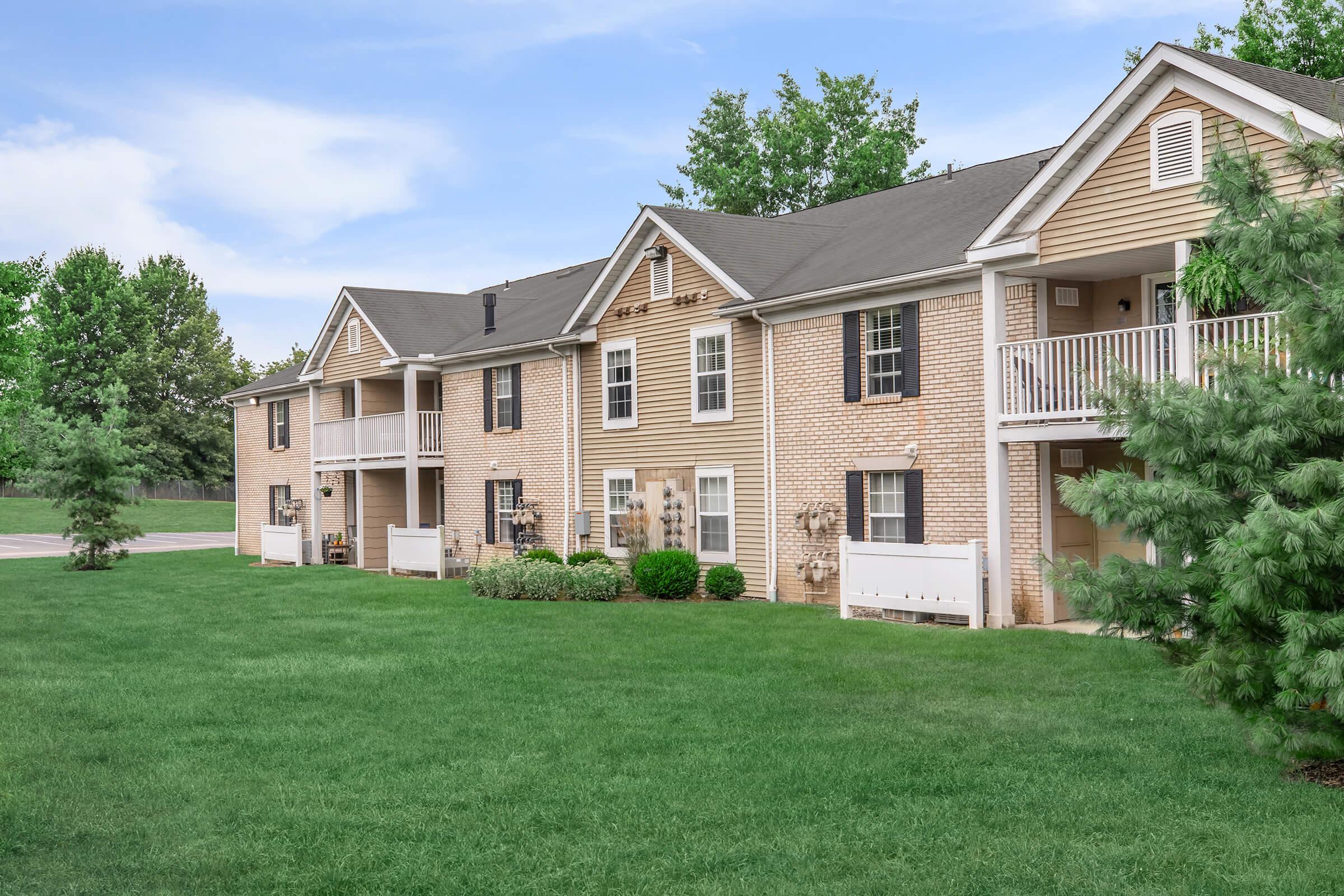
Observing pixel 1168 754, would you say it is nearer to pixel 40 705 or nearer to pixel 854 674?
pixel 854 674

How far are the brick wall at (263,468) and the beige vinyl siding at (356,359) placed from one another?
2849 mm

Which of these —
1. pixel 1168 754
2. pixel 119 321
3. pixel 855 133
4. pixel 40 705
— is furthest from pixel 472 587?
pixel 119 321

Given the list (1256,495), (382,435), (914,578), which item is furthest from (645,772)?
(382,435)

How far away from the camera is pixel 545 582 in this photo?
22.8 metres

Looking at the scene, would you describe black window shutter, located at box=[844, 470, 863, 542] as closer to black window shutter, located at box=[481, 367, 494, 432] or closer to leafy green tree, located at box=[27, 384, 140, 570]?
black window shutter, located at box=[481, 367, 494, 432]

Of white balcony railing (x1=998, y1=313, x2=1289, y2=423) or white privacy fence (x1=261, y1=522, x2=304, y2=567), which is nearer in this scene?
white balcony railing (x1=998, y1=313, x2=1289, y2=423)

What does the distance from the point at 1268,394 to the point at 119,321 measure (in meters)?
73.5

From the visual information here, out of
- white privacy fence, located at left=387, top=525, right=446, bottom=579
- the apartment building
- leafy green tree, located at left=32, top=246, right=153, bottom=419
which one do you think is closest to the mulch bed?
the apartment building

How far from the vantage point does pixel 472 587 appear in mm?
24234

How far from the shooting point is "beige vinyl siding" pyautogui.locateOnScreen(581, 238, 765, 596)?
22.4 meters

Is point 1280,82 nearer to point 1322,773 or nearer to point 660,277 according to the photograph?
point 1322,773

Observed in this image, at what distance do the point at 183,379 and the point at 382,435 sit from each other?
47572 mm

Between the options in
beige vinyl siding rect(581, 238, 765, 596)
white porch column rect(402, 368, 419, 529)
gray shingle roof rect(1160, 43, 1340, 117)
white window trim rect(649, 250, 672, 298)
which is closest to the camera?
gray shingle roof rect(1160, 43, 1340, 117)

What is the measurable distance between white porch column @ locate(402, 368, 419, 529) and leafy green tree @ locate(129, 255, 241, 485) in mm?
45818
